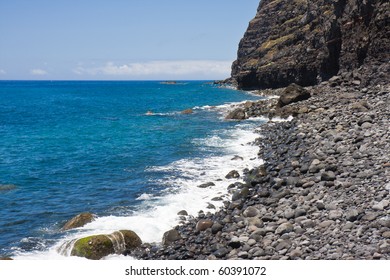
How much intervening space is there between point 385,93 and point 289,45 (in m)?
66.7

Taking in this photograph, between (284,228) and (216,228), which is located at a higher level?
(284,228)

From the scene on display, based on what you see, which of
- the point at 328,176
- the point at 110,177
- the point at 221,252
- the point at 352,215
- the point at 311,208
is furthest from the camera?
the point at 110,177

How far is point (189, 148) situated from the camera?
36.0m

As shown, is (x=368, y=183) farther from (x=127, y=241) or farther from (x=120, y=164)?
(x=120, y=164)

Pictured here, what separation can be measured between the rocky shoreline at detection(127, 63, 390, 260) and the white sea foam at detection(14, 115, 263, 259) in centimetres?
100

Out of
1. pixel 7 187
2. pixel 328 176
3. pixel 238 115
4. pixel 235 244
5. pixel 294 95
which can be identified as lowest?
pixel 7 187

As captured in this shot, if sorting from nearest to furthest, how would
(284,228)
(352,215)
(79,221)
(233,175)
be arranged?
(352,215) < (284,228) < (79,221) < (233,175)

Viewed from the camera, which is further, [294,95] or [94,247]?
[294,95]

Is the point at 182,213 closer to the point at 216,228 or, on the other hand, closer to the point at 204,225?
the point at 204,225

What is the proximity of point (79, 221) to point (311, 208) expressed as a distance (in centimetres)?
1078

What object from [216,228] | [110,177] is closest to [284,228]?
[216,228]

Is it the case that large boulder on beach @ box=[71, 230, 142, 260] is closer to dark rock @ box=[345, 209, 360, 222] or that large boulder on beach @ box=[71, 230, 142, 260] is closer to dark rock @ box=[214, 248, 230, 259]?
dark rock @ box=[214, 248, 230, 259]

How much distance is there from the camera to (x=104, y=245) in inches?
603

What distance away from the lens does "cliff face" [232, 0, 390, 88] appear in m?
43.5
